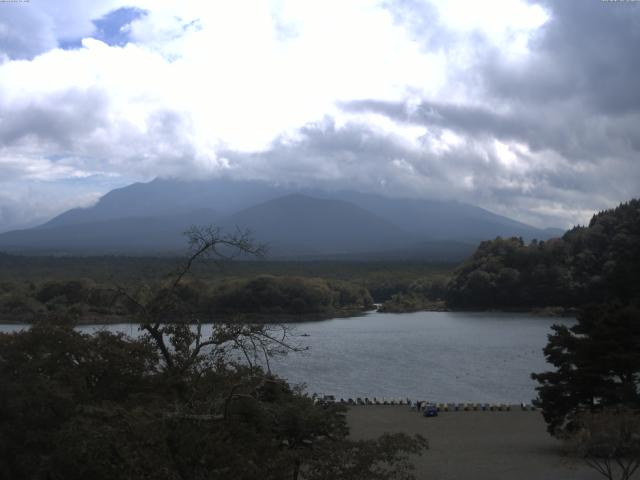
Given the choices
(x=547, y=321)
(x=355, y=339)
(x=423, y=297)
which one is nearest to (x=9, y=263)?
(x=423, y=297)

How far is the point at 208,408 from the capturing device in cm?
594

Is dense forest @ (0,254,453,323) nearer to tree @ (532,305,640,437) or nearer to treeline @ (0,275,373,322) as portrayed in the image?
treeline @ (0,275,373,322)

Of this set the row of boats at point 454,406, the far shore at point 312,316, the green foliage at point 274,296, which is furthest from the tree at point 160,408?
the green foliage at point 274,296

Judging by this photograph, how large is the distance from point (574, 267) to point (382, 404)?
137 ft

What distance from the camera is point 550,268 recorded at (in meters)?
61.2

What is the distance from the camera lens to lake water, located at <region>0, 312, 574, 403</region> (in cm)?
2735

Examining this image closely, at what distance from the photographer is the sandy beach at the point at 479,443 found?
13812 millimetres

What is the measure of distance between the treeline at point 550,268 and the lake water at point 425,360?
690 centimetres

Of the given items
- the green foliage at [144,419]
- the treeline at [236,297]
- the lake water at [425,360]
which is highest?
the green foliage at [144,419]

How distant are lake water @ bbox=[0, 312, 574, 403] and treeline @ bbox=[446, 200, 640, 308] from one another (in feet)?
22.6

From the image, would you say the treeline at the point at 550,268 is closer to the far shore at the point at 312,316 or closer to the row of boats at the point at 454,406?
the far shore at the point at 312,316

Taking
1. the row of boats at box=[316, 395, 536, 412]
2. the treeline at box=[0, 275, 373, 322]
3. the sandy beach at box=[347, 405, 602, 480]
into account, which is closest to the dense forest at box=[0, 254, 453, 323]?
the treeline at box=[0, 275, 373, 322]

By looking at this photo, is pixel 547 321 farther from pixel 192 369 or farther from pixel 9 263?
pixel 9 263

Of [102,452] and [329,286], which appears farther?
[329,286]
